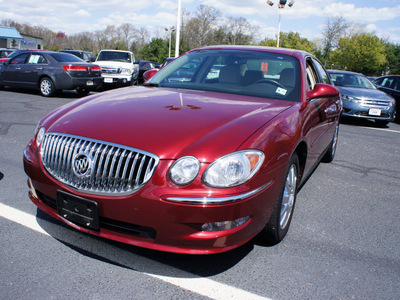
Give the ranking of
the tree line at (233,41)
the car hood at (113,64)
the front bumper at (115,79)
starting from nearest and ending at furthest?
the front bumper at (115,79) < the car hood at (113,64) < the tree line at (233,41)

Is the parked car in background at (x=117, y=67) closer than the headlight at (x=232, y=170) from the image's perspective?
No

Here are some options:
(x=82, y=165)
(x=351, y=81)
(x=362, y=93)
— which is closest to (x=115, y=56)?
(x=351, y=81)

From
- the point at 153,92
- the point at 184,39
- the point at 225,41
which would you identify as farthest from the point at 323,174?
the point at 225,41

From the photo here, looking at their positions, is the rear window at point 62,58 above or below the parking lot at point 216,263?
above

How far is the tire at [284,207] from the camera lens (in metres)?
2.65

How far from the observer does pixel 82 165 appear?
2289 millimetres

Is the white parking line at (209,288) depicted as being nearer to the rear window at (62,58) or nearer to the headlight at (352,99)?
the headlight at (352,99)

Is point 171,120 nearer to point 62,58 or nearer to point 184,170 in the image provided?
point 184,170

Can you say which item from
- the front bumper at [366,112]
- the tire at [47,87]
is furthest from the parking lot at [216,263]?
the tire at [47,87]

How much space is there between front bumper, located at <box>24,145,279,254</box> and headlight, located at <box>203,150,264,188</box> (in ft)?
0.23

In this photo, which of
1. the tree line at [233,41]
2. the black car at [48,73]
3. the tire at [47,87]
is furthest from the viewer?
the tree line at [233,41]

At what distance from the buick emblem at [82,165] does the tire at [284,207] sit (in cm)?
128

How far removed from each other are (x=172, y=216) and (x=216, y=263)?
2.27 ft

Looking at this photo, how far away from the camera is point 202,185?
6.89 ft
